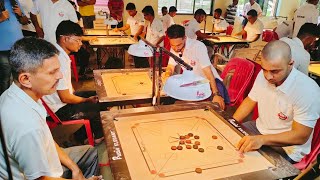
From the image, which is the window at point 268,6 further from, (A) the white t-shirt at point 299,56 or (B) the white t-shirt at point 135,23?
(A) the white t-shirt at point 299,56

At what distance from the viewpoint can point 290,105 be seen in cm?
202

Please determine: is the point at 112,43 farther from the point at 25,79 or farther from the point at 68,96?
the point at 25,79

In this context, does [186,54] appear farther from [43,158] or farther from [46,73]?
[43,158]

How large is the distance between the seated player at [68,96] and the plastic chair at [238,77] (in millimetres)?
1819

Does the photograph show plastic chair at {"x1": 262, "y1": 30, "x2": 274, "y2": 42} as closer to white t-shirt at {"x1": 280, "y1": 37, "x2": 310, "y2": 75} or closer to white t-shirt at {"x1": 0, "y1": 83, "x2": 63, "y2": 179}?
white t-shirt at {"x1": 280, "y1": 37, "x2": 310, "y2": 75}

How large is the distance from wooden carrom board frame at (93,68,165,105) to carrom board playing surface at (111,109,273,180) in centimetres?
45

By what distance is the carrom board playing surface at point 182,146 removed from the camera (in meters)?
1.54

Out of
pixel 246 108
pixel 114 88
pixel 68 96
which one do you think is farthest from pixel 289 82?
pixel 68 96

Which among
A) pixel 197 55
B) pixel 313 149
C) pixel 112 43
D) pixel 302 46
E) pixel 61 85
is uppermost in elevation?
pixel 302 46

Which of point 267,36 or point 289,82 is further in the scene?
point 267,36

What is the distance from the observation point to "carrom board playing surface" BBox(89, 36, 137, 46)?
495cm

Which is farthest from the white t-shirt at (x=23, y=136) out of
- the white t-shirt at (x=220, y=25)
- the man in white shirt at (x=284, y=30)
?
the white t-shirt at (x=220, y=25)

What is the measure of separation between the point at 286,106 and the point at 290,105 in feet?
0.13

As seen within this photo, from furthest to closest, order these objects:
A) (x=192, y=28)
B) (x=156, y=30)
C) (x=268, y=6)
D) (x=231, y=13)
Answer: (x=268, y=6) → (x=231, y=13) → (x=192, y=28) → (x=156, y=30)
